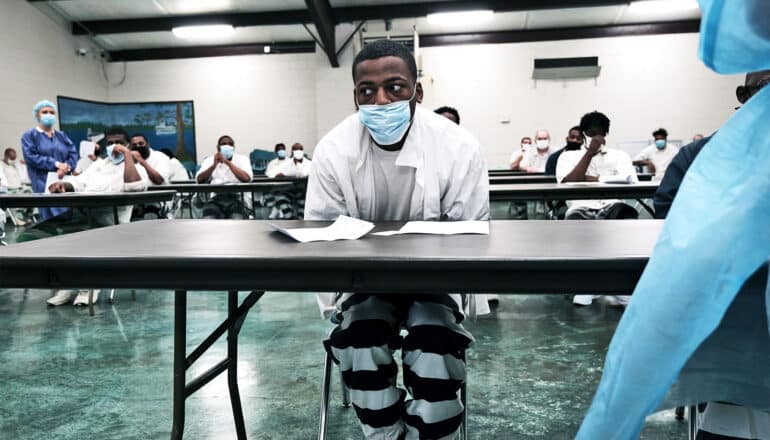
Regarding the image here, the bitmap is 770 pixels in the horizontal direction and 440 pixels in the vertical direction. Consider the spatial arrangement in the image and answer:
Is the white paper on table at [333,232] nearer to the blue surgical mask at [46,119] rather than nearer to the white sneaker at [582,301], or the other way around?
the white sneaker at [582,301]

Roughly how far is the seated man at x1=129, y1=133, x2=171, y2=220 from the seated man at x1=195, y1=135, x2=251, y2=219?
46 cm

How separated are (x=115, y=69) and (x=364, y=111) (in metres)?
10.9

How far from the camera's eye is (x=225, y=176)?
19.4 ft

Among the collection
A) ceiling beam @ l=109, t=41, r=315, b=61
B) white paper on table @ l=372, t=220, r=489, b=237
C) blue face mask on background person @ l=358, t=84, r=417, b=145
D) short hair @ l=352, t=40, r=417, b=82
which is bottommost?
white paper on table @ l=372, t=220, r=489, b=237

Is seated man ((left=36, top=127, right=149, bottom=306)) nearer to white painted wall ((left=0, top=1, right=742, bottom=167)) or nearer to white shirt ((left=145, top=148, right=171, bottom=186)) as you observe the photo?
white shirt ((left=145, top=148, right=171, bottom=186))

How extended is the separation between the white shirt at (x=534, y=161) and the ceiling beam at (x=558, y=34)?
272 cm

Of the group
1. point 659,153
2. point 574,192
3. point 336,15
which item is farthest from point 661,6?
point 574,192

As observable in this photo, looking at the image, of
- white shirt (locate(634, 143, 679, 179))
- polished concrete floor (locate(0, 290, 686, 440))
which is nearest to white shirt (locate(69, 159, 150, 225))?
polished concrete floor (locate(0, 290, 686, 440))

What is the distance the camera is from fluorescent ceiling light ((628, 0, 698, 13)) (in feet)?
27.4

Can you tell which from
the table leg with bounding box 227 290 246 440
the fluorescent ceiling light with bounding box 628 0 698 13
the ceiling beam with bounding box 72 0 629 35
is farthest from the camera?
the fluorescent ceiling light with bounding box 628 0 698 13

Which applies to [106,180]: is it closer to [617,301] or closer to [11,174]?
[617,301]

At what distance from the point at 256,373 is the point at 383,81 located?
116cm

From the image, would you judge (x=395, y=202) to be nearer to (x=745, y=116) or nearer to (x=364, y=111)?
(x=364, y=111)

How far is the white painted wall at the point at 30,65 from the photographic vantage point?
26.3ft
